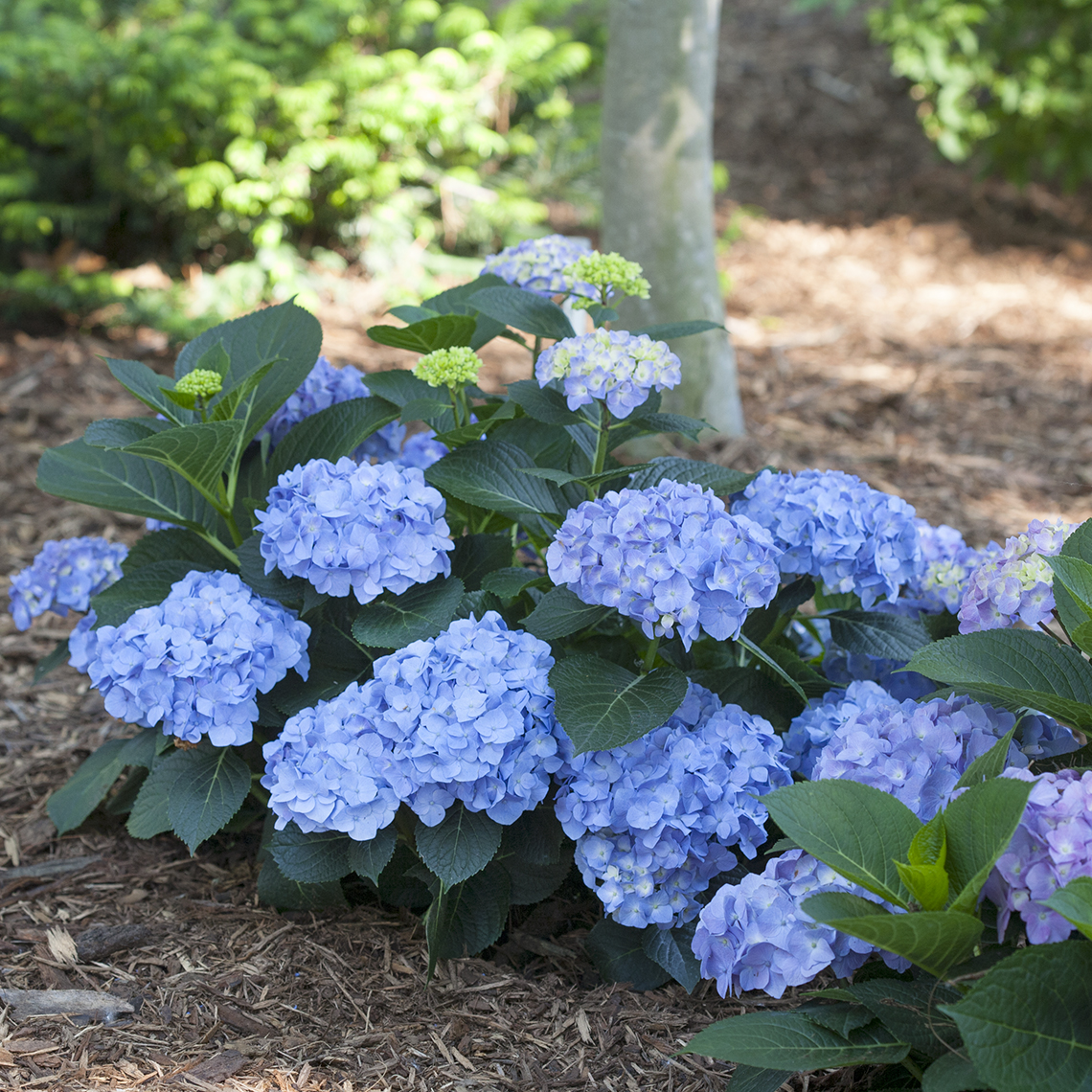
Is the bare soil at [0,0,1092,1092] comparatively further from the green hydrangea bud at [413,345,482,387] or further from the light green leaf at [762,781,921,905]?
the green hydrangea bud at [413,345,482,387]

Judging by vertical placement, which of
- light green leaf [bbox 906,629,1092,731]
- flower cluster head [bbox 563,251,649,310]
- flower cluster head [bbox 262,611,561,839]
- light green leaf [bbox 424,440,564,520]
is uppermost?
flower cluster head [bbox 563,251,649,310]

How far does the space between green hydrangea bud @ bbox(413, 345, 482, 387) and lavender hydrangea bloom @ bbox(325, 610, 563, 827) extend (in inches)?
15.4

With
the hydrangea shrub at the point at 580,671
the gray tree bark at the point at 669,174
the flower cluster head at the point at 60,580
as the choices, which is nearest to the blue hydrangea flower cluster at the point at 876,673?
the hydrangea shrub at the point at 580,671

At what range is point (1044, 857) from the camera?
1.12m

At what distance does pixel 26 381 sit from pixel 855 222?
4530 millimetres

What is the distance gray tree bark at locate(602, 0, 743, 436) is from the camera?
3273 mm

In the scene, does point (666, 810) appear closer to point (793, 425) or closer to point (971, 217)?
point (793, 425)

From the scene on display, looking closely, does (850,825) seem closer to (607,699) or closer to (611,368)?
(607,699)

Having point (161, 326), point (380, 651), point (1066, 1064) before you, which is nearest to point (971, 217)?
point (161, 326)

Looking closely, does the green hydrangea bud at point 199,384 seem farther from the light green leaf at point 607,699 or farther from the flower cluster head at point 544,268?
the light green leaf at point 607,699

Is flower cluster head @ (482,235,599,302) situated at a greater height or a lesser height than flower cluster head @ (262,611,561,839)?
greater

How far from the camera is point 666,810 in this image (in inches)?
57.6

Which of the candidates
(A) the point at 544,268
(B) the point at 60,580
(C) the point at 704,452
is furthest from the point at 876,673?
(C) the point at 704,452

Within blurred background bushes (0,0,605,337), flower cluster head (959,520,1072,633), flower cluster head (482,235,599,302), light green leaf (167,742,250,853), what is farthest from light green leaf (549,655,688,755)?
blurred background bushes (0,0,605,337)
